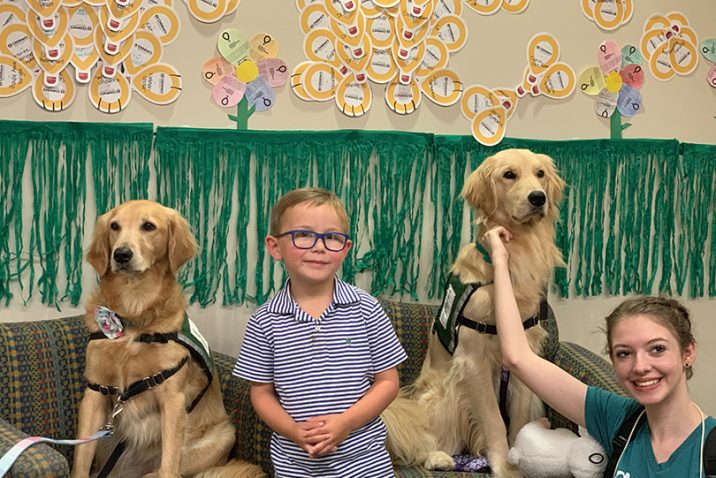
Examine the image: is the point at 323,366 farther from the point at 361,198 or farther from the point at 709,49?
the point at 709,49

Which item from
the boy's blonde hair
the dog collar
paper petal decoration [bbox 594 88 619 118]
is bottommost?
the dog collar

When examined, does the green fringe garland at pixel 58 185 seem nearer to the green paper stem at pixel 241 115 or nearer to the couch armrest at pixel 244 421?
the green paper stem at pixel 241 115

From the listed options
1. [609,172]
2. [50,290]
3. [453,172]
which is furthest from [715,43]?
[50,290]

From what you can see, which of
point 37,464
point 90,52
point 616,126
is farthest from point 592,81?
point 37,464

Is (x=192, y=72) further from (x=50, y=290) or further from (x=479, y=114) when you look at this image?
(x=479, y=114)

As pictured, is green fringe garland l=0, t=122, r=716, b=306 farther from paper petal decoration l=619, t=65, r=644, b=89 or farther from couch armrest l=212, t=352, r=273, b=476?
couch armrest l=212, t=352, r=273, b=476

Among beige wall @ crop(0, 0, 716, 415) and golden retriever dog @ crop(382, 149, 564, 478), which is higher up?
beige wall @ crop(0, 0, 716, 415)

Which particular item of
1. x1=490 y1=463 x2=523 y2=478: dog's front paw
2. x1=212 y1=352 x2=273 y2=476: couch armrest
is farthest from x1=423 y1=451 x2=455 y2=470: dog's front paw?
x1=212 y1=352 x2=273 y2=476: couch armrest

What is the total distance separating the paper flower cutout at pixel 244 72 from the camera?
267 centimetres

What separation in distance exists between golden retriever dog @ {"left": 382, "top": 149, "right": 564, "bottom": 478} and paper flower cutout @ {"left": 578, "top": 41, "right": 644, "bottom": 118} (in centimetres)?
71

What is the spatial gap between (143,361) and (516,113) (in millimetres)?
1708

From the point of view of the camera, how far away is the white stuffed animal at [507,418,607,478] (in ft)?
6.36

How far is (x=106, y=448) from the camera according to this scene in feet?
7.28

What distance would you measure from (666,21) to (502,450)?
1917 millimetres
